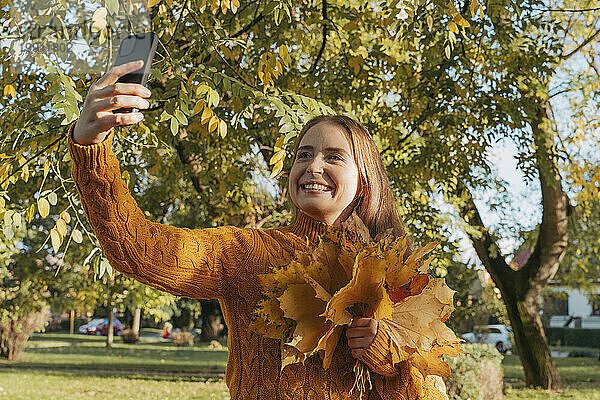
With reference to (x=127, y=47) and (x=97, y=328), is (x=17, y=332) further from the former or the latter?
(x=97, y=328)

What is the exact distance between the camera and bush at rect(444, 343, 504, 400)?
8602 mm

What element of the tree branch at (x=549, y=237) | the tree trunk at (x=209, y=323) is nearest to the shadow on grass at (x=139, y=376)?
the tree branch at (x=549, y=237)

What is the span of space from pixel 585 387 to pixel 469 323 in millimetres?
13227

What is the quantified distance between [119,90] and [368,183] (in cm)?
100

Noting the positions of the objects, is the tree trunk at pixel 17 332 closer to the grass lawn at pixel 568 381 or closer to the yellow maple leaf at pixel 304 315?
the grass lawn at pixel 568 381

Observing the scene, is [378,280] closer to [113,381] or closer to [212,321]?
[113,381]

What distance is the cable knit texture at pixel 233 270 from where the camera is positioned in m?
1.50

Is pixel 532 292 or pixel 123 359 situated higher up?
pixel 532 292

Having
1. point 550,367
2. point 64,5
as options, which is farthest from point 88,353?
point 64,5

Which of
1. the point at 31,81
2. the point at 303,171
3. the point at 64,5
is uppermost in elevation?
the point at 31,81

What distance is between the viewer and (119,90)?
51.2 inches

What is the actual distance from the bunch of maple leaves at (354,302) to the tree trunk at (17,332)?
15320 mm

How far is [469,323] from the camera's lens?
25844mm

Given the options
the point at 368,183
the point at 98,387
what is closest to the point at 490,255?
the point at 98,387
